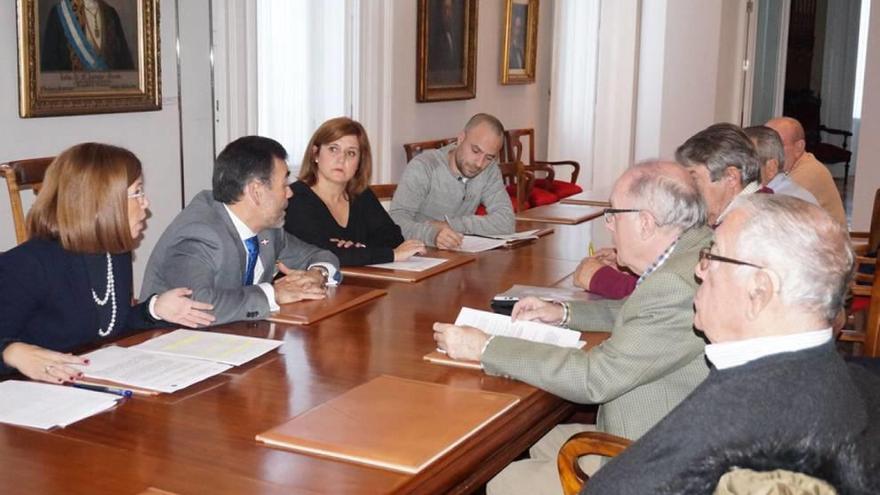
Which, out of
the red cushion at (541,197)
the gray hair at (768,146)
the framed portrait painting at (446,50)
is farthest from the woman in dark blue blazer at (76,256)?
the red cushion at (541,197)

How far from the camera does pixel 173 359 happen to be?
93.7 inches

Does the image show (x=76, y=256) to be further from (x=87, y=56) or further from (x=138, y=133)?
(x=138, y=133)

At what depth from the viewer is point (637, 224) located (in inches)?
96.0

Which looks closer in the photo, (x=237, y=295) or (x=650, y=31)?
(x=237, y=295)

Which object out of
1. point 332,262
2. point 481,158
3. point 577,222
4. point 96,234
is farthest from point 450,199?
point 96,234

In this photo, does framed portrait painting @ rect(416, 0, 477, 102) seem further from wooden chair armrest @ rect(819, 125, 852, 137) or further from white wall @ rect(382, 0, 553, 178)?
wooden chair armrest @ rect(819, 125, 852, 137)

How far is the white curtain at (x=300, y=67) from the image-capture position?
19.2ft

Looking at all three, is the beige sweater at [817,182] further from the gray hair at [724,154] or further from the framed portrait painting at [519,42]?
the framed portrait painting at [519,42]

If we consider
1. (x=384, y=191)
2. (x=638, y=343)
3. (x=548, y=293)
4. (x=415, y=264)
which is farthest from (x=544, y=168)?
(x=638, y=343)

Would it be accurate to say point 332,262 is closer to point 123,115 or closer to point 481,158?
point 481,158

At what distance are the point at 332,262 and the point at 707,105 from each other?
20.7 feet

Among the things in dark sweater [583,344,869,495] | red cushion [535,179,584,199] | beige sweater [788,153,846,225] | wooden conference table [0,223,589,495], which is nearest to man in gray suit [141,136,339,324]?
wooden conference table [0,223,589,495]

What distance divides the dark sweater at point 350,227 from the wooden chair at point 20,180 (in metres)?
0.92

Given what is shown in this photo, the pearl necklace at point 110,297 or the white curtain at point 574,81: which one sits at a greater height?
the white curtain at point 574,81
